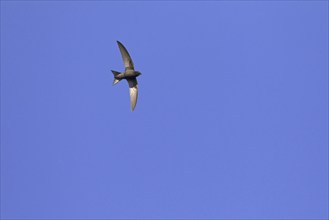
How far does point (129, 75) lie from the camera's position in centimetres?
3041

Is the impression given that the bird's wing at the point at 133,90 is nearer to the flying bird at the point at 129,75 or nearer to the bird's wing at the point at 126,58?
the flying bird at the point at 129,75

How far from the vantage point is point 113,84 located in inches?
1182

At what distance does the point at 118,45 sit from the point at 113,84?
2.36 meters

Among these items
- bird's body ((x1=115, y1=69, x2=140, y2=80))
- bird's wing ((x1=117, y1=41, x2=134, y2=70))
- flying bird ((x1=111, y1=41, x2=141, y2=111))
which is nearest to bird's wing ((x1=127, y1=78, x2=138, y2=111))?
flying bird ((x1=111, y1=41, x2=141, y2=111))

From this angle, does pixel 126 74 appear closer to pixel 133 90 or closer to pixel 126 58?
pixel 126 58

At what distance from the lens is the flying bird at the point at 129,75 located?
30.0m

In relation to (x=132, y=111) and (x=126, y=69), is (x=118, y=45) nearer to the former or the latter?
(x=126, y=69)

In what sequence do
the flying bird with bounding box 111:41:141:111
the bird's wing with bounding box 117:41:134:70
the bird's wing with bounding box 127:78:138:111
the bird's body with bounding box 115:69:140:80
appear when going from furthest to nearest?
1. the bird's wing with bounding box 127:78:138:111
2. the bird's body with bounding box 115:69:140:80
3. the flying bird with bounding box 111:41:141:111
4. the bird's wing with bounding box 117:41:134:70

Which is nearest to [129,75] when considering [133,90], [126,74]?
[126,74]

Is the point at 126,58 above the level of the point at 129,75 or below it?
above

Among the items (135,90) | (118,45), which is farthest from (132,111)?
(118,45)

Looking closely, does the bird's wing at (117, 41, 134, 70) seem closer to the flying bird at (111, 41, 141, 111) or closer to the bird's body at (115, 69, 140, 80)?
the flying bird at (111, 41, 141, 111)

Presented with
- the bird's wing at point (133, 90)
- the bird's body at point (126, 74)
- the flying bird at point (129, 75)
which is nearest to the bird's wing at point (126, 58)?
the flying bird at point (129, 75)

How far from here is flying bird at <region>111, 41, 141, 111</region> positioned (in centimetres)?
2998
